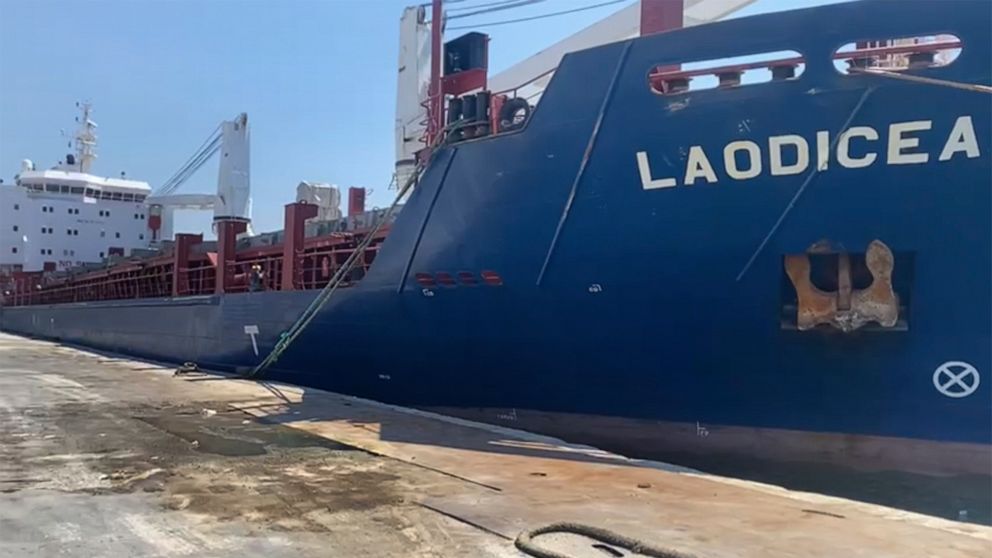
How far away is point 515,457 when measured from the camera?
208 inches

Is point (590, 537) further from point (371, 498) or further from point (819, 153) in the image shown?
point (819, 153)

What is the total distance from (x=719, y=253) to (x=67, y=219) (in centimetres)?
2576

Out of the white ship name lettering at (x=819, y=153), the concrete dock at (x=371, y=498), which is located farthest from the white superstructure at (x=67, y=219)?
the white ship name lettering at (x=819, y=153)

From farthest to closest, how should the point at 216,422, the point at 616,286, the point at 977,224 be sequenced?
the point at 216,422 < the point at 616,286 < the point at 977,224

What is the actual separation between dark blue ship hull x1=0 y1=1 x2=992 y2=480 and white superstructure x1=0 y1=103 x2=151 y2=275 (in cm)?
2249

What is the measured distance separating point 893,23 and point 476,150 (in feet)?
10.8

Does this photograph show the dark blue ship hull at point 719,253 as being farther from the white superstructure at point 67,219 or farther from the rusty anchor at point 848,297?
the white superstructure at point 67,219

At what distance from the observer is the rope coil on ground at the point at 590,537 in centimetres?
312

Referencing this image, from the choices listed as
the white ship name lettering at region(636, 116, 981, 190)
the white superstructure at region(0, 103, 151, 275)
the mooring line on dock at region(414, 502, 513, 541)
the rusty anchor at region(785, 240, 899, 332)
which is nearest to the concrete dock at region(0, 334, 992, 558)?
the mooring line on dock at region(414, 502, 513, 541)

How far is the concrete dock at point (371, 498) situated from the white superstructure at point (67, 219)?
21.6 metres

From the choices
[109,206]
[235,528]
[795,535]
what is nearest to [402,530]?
[235,528]

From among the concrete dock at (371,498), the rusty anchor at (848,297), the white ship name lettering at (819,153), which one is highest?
the white ship name lettering at (819,153)

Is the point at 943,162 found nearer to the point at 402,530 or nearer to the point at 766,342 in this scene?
the point at 766,342

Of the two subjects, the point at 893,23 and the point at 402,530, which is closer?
the point at 402,530
